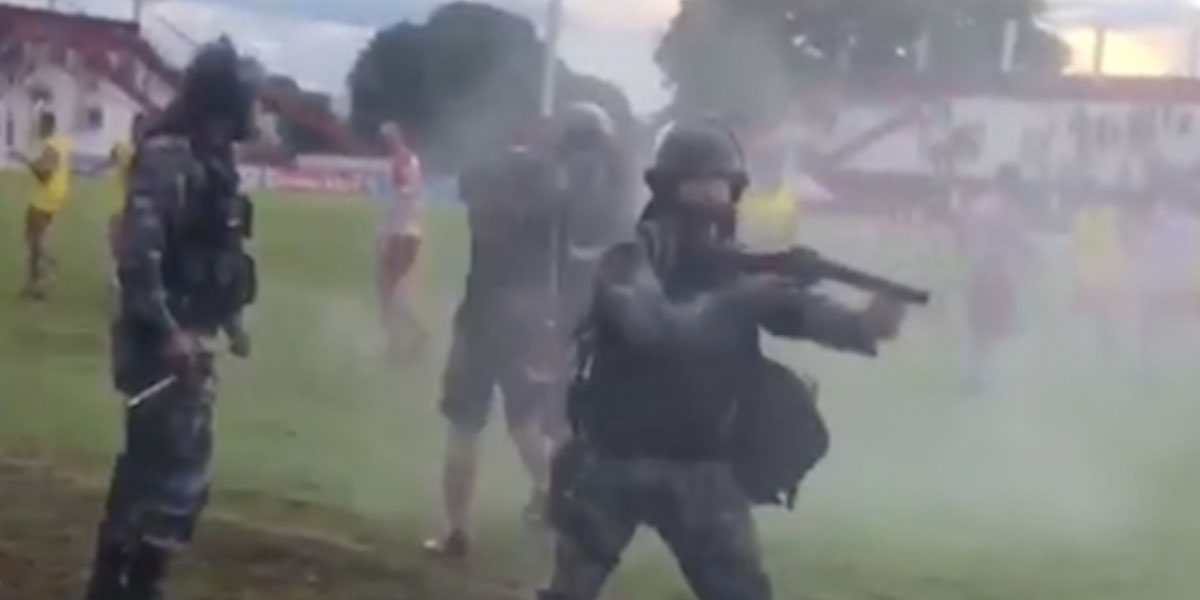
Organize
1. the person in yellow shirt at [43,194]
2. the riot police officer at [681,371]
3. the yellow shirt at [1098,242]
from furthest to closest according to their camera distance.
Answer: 1. the yellow shirt at [1098,242]
2. the person in yellow shirt at [43,194]
3. the riot police officer at [681,371]

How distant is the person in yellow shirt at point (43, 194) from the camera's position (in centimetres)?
578

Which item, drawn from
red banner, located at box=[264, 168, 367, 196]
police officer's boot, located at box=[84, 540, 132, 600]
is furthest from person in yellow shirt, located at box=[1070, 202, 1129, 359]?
police officer's boot, located at box=[84, 540, 132, 600]

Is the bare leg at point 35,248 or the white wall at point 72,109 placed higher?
the white wall at point 72,109

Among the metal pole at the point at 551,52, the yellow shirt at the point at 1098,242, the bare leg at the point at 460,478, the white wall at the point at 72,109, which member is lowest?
the bare leg at the point at 460,478

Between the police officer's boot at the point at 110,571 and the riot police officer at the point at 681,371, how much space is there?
41.0 inches

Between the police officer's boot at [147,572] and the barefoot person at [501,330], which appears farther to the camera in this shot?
the barefoot person at [501,330]

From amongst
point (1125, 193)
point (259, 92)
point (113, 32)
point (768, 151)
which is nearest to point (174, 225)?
point (259, 92)

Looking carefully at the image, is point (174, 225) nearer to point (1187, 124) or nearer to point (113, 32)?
point (113, 32)

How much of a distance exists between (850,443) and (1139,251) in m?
0.92

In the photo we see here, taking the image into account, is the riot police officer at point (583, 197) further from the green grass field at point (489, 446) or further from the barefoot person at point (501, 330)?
the green grass field at point (489, 446)

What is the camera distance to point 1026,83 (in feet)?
18.9

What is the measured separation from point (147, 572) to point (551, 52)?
1415mm

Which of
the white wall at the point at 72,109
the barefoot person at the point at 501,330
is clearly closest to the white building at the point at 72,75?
the white wall at the point at 72,109

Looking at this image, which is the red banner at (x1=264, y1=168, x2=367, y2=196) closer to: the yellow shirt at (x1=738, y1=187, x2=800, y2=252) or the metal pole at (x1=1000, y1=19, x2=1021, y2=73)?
the yellow shirt at (x1=738, y1=187, x2=800, y2=252)
